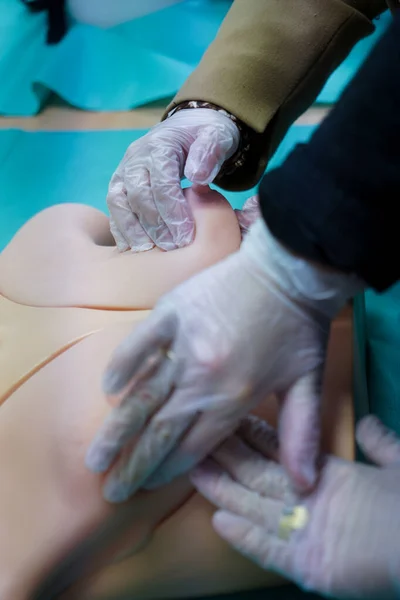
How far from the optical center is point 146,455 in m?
0.58

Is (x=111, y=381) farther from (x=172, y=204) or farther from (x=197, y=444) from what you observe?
(x=172, y=204)

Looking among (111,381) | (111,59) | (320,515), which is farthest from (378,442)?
(111,59)

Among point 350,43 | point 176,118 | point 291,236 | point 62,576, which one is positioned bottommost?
point 62,576

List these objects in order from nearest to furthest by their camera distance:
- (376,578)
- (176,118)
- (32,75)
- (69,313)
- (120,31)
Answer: (376,578) → (69,313) → (176,118) → (32,75) → (120,31)

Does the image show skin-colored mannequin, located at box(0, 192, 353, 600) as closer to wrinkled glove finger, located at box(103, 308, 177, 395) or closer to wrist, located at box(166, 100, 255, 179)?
wrinkled glove finger, located at box(103, 308, 177, 395)

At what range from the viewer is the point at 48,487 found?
0.65 metres

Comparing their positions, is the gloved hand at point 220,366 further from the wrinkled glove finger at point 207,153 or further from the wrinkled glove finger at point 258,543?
the wrinkled glove finger at point 207,153

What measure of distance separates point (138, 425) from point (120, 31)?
6.61ft

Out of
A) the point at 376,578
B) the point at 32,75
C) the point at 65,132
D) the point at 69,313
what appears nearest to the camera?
the point at 376,578

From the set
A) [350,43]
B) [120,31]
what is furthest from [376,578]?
[120,31]

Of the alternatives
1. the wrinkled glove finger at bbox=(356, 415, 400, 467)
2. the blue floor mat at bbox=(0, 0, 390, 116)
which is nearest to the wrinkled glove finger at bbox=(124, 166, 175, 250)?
the wrinkled glove finger at bbox=(356, 415, 400, 467)

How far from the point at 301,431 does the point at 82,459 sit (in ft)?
0.90

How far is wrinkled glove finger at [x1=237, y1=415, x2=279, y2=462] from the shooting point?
642mm

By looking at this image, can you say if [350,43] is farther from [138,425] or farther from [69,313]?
[138,425]
